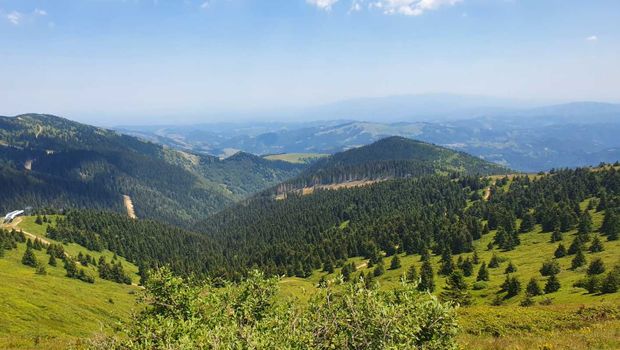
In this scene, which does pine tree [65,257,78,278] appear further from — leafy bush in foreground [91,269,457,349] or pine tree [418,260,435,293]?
leafy bush in foreground [91,269,457,349]

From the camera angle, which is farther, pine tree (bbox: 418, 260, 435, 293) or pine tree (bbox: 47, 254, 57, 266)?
pine tree (bbox: 47, 254, 57, 266)

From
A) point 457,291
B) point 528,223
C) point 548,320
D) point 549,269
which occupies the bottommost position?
point 528,223

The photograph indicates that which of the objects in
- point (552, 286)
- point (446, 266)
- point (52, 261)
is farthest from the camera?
Result: point (52, 261)

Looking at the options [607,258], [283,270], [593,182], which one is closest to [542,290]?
[607,258]

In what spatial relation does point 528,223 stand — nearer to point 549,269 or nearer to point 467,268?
point 467,268

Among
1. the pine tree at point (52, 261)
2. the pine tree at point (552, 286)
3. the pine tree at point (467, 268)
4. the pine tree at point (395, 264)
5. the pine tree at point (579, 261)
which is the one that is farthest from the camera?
the pine tree at point (52, 261)

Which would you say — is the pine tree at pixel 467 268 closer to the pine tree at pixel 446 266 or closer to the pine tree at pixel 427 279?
the pine tree at pixel 446 266

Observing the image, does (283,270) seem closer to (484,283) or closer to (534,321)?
(484,283)

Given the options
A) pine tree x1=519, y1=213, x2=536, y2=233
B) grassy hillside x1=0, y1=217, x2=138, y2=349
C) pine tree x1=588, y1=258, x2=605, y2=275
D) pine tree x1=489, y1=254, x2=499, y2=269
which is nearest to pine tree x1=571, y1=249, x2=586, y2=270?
pine tree x1=588, y1=258, x2=605, y2=275

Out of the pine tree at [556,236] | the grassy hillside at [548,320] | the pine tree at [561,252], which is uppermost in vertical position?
the grassy hillside at [548,320]

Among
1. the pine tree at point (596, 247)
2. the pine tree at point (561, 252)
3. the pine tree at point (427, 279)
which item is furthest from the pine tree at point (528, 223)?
the pine tree at point (427, 279)

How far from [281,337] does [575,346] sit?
2255 cm

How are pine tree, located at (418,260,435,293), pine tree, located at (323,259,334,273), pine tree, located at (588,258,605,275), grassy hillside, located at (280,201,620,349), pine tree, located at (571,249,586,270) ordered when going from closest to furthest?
grassy hillside, located at (280,201,620,349) → pine tree, located at (588,258,605,275) → pine tree, located at (571,249,586,270) → pine tree, located at (418,260,435,293) → pine tree, located at (323,259,334,273)

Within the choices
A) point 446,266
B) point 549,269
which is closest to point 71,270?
point 446,266
